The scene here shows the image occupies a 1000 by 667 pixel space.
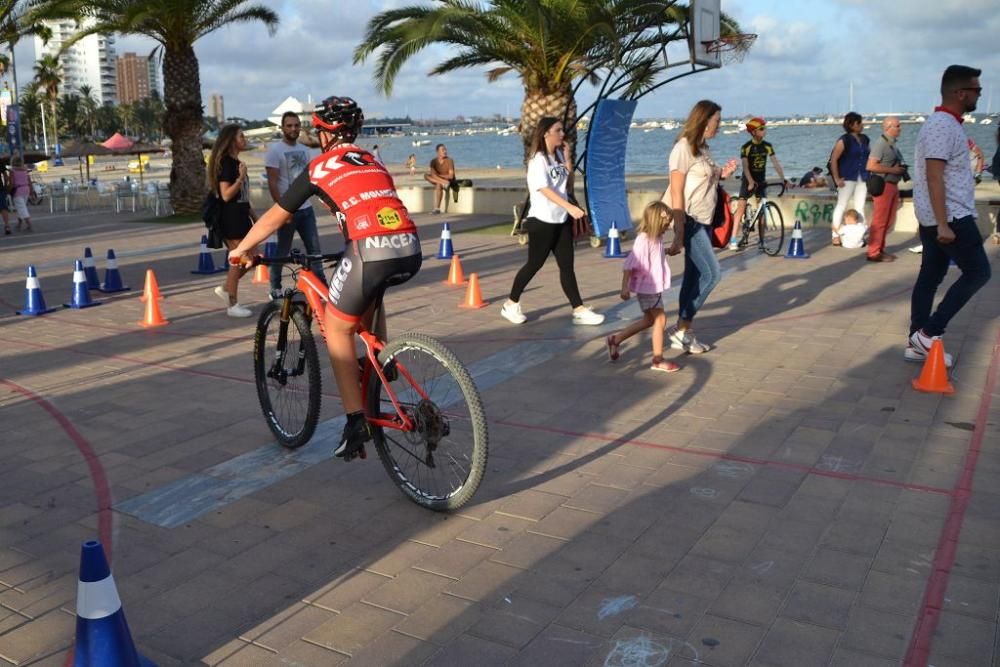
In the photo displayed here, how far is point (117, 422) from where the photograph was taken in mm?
6133

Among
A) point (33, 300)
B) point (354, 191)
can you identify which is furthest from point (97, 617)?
point (33, 300)

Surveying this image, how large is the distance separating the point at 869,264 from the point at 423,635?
1061 cm

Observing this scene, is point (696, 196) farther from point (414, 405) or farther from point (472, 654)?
point (472, 654)

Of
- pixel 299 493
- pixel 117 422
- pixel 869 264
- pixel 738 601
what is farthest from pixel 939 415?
pixel 869 264

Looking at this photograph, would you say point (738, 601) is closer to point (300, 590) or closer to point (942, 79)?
point (300, 590)

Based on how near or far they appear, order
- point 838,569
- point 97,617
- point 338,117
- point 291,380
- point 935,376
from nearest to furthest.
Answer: point 97,617
point 838,569
point 338,117
point 291,380
point 935,376

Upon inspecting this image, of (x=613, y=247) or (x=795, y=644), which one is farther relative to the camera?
(x=613, y=247)

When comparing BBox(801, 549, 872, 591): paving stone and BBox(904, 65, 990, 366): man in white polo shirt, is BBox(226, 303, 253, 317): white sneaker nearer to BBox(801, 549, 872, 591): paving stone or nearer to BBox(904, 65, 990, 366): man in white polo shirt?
BBox(904, 65, 990, 366): man in white polo shirt

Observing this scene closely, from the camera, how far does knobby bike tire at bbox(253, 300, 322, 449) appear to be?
5164mm

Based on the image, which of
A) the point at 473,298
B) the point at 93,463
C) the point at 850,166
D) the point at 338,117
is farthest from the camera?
the point at 850,166

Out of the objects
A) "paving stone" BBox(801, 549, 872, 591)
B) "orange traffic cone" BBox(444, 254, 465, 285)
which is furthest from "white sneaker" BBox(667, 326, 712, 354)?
"orange traffic cone" BBox(444, 254, 465, 285)

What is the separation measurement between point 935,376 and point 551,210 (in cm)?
351

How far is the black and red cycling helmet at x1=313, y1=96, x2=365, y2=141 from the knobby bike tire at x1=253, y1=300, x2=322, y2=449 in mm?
1120

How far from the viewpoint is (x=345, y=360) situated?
4.63 meters
